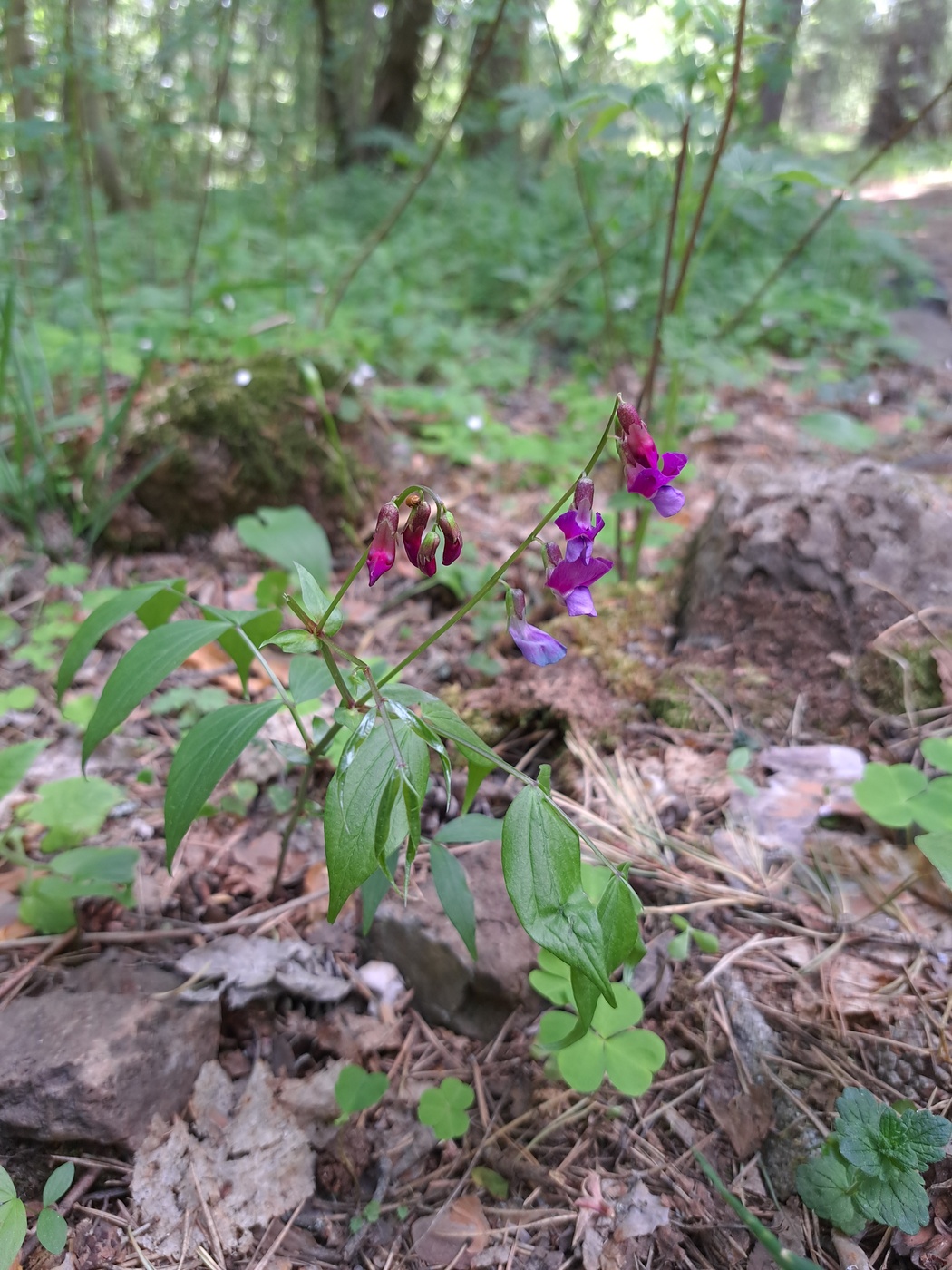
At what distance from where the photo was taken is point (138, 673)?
1.31 meters

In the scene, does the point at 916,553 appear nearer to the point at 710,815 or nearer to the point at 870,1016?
the point at 710,815

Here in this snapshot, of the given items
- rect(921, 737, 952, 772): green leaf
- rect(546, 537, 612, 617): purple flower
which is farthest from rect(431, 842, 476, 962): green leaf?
rect(921, 737, 952, 772): green leaf

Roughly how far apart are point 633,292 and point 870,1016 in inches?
192

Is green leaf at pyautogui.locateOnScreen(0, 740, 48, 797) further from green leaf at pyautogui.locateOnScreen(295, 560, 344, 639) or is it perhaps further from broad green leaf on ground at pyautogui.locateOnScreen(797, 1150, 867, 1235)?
broad green leaf on ground at pyautogui.locateOnScreen(797, 1150, 867, 1235)

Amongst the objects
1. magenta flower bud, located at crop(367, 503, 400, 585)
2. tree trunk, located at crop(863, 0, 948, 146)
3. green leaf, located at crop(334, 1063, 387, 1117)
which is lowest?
green leaf, located at crop(334, 1063, 387, 1117)

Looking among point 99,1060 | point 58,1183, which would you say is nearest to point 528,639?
point 99,1060

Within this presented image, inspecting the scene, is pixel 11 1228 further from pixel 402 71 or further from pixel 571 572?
pixel 402 71

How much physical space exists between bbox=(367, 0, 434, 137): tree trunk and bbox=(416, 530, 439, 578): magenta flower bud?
35.9 feet

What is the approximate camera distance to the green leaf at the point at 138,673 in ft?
4.25

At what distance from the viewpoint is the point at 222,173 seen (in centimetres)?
1015

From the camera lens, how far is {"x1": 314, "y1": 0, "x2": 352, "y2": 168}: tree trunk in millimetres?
9199

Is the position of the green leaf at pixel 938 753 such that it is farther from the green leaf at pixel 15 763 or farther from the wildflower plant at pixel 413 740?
the green leaf at pixel 15 763

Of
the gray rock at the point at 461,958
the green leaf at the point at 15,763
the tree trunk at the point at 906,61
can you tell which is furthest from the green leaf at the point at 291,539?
the tree trunk at the point at 906,61

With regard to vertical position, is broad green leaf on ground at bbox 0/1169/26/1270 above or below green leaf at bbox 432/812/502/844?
below
